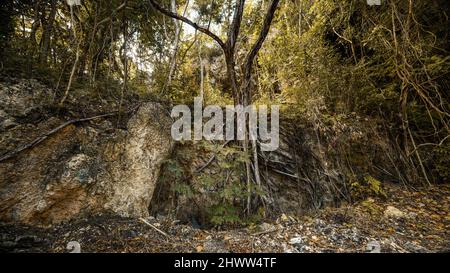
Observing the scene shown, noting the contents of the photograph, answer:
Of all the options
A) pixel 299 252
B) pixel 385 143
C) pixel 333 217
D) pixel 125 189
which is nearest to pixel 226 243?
pixel 299 252

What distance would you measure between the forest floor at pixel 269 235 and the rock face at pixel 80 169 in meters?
0.15

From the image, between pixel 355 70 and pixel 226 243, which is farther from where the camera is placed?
pixel 355 70

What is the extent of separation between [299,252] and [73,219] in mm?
2315

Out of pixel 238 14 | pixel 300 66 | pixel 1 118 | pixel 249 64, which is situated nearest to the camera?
pixel 1 118

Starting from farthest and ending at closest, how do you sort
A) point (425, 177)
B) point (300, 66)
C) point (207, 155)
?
point (300, 66), point (425, 177), point (207, 155)

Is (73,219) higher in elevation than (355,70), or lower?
lower

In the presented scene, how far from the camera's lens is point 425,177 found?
133 inches

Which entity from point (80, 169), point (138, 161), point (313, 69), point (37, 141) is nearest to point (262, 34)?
point (313, 69)

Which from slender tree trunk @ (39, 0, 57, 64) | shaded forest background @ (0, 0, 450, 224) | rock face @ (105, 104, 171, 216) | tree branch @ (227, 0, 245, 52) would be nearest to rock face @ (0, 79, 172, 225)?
rock face @ (105, 104, 171, 216)

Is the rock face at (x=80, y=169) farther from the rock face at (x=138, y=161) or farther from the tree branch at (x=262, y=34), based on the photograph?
the tree branch at (x=262, y=34)

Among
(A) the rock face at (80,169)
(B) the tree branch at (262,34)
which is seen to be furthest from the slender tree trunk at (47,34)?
(B) the tree branch at (262,34)

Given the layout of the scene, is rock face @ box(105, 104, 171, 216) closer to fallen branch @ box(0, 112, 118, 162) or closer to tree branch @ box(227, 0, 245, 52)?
fallen branch @ box(0, 112, 118, 162)

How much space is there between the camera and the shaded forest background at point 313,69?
288 cm

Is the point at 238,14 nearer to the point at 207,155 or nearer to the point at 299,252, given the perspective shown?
the point at 207,155
